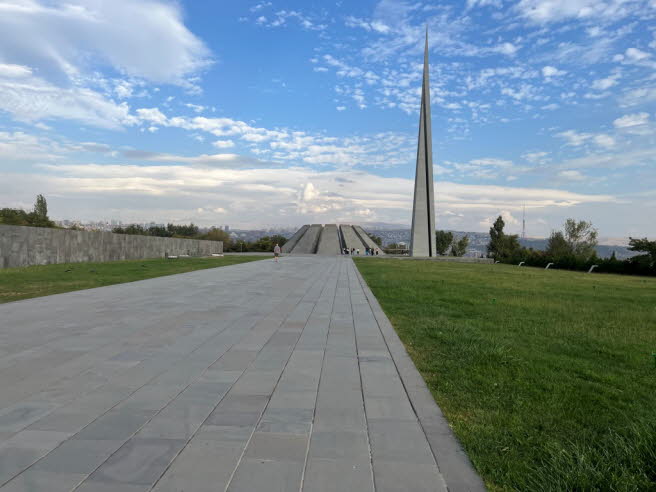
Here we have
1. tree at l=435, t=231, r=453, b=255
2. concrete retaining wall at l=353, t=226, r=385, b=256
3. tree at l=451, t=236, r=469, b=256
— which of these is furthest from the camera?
tree at l=435, t=231, r=453, b=255

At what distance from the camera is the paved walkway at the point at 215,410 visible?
7.55 ft

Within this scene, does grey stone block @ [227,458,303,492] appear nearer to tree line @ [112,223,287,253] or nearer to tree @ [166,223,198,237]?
tree line @ [112,223,287,253]

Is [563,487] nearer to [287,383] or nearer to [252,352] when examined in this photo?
[287,383]

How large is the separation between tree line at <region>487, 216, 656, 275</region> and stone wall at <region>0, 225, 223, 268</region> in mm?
32516

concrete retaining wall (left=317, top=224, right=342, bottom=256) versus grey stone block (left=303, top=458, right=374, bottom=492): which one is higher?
concrete retaining wall (left=317, top=224, right=342, bottom=256)

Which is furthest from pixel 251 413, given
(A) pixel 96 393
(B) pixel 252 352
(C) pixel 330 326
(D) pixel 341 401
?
(C) pixel 330 326

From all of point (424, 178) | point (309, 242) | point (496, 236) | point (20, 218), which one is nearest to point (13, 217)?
point (20, 218)

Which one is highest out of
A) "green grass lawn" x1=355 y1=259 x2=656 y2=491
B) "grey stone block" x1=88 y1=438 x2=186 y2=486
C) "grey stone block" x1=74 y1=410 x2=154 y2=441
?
"green grass lawn" x1=355 y1=259 x2=656 y2=491

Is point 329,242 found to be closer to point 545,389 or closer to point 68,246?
point 68,246

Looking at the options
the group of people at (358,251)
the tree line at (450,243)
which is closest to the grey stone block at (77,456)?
the group of people at (358,251)

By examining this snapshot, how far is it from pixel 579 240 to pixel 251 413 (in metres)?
64.1

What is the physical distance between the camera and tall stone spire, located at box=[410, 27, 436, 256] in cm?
4106

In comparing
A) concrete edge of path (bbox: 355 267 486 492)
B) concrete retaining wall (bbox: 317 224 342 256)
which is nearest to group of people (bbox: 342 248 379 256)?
concrete retaining wall (bbox: 317 224 342 256)

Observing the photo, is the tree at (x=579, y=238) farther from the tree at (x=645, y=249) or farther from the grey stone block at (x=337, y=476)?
the grey stone block at (x=337, y=476)
